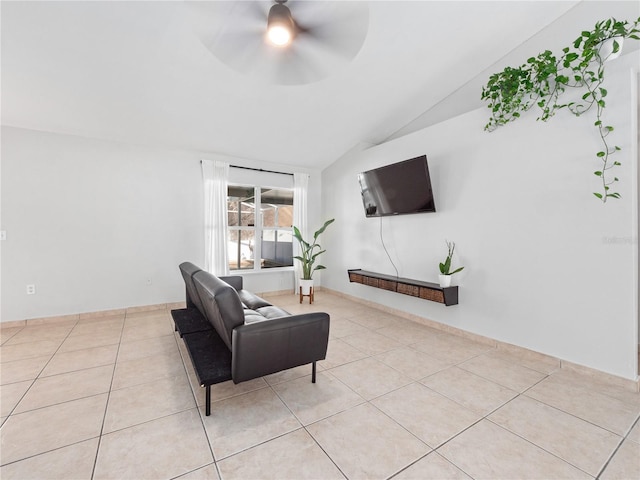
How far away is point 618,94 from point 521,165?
0.82 m

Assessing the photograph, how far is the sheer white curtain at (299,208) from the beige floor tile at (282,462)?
412 cm

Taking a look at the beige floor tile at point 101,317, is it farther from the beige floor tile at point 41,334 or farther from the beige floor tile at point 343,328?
the beige floor tile at point 343,328

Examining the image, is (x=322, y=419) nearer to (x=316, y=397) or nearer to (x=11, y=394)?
(x=316, y=397)

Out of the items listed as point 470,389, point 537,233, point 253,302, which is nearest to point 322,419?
point 470,389

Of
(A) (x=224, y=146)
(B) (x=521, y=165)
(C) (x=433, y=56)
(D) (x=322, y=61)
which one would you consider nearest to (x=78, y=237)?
(A) (x=224, y=146)

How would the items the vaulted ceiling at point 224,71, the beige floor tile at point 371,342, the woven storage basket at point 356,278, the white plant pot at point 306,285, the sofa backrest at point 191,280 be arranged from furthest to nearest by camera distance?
1. the white plant pot at point 306,285
2. the woven storage basket at point 356,278
3. the beige floor tile at point 371,342
4. the sofa backrest at point 191,280
5. the vaulted ceiling at point 224,71

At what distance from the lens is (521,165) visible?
114 inches

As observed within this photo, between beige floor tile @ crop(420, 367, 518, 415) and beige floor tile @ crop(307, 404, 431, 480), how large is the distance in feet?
2.10

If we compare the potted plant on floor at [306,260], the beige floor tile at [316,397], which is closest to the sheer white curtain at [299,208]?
the potted plant on floor at [306,260]

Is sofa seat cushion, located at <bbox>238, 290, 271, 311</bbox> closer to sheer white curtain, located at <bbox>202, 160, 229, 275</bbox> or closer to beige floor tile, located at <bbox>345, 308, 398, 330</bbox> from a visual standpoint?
beige floor tile, located at <bbox>345, 308, 398, 330</bbox>

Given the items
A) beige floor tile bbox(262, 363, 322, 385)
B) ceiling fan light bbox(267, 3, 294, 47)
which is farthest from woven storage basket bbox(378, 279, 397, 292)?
ceiling fan light bbox(267, 3, 294, 47)

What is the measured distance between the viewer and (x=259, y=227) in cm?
556

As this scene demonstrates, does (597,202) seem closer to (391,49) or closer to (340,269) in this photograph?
(391,49)

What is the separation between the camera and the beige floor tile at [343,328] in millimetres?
3505
